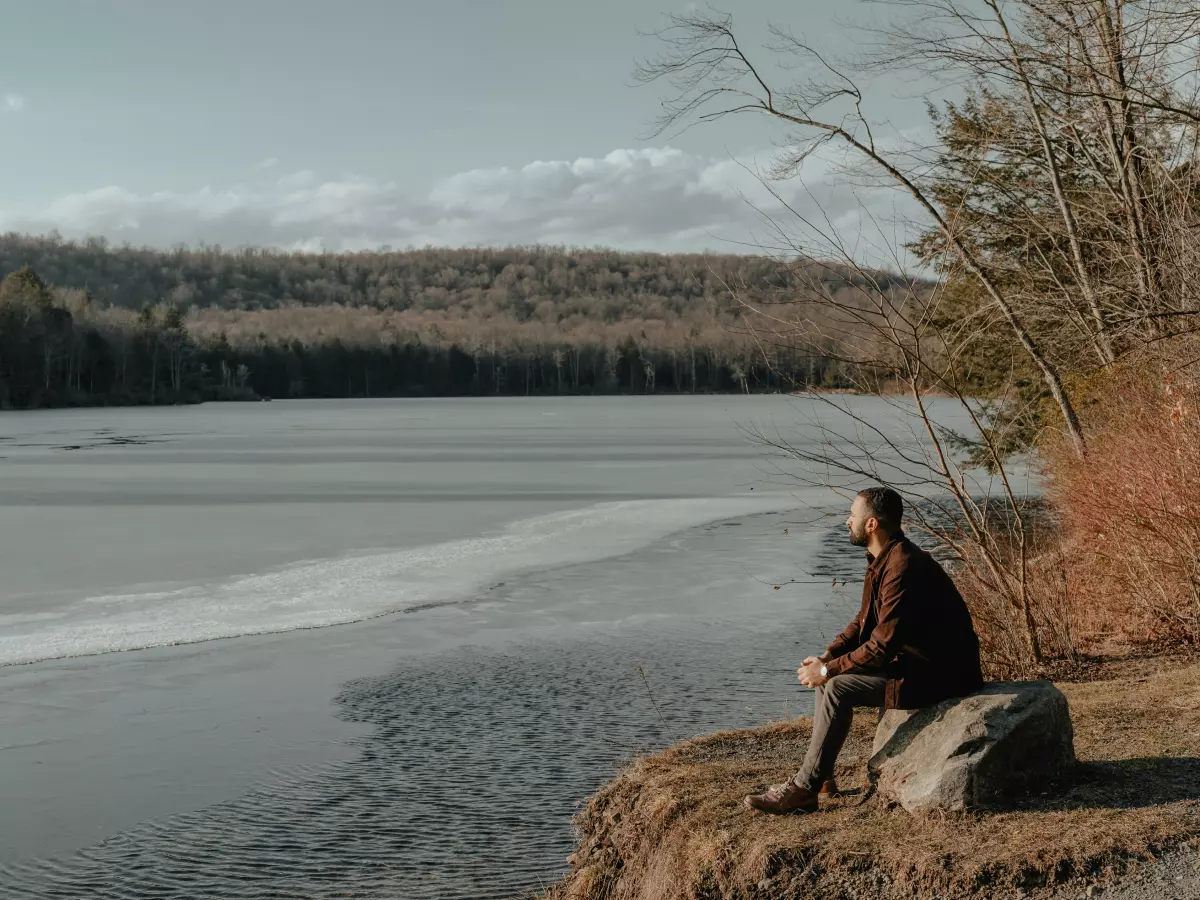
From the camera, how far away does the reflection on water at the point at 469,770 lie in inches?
269

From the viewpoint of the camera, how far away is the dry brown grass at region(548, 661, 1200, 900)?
→ 5.19m

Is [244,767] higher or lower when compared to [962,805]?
lower

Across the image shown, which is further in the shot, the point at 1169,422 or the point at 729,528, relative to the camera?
the point at 729,528

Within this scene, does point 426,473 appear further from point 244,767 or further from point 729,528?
point 244,767

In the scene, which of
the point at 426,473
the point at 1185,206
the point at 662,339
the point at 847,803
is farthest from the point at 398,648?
the point at 662,339

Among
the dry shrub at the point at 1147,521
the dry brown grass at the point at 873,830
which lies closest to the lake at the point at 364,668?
the dry brown grass at the point at 873,830

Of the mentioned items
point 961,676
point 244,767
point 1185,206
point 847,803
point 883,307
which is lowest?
point 244,767

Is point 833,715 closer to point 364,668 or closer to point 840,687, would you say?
point 840,687

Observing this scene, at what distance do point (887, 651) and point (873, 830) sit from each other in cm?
88

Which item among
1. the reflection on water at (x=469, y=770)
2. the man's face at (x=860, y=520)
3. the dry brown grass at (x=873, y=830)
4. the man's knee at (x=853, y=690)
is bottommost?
the reflection on water at (x=469, y=770)

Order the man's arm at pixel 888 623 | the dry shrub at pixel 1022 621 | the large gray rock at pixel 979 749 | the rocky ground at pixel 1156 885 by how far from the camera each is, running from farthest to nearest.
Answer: the dry shrub at pixel 1022 621, the man's arm at pixel 888 623, the large gray rock at pixel 979 749, the rocky ground at pixel 1156 885

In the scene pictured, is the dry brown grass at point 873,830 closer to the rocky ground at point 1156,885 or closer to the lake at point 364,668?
the rocky ground at point 1156,885

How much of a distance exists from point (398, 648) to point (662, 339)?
520ft

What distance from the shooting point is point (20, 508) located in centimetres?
2378
